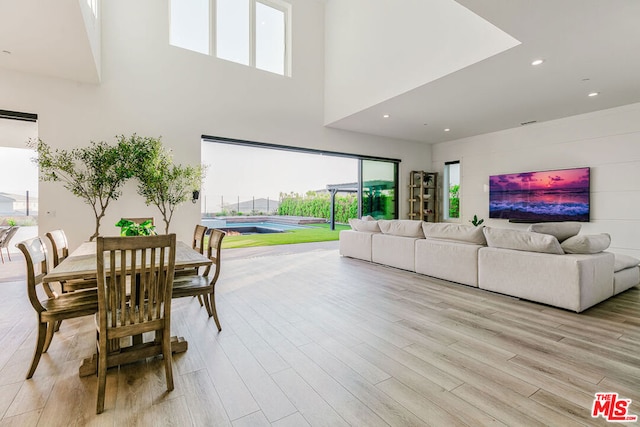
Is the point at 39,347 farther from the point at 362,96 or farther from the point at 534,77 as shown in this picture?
the point at 534,77

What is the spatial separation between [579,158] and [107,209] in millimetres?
8778

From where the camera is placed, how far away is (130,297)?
5.77 feet

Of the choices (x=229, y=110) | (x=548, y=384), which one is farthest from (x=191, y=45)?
(x=548, y=384)

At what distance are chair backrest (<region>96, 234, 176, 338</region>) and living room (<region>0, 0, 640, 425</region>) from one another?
0.69 m

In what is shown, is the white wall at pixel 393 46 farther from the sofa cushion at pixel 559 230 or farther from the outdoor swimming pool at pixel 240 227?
the outdoor swimming pool at pixel 240 227

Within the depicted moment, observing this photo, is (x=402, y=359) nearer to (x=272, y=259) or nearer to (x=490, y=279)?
(x=490, y=279)

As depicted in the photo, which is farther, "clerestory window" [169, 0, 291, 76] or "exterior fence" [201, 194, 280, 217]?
"exterior fence" [201, 194, 280, 217]

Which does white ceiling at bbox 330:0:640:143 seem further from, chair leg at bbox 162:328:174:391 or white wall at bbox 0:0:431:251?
chair leg at bbox 162:328:174:391

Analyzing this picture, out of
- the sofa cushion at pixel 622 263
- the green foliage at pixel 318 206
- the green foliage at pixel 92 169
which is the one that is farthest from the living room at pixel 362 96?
the green foliage at pixel 318 206

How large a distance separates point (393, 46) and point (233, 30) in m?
3.37

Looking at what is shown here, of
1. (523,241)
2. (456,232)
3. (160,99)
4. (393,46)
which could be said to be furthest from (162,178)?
(523,241)

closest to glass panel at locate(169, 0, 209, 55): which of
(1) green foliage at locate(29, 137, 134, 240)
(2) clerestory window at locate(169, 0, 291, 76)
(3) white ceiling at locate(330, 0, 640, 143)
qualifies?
(2) clerestory window at locate(169, 0, 291, 76)

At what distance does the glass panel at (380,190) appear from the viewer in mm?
8086

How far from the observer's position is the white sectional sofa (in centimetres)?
298
